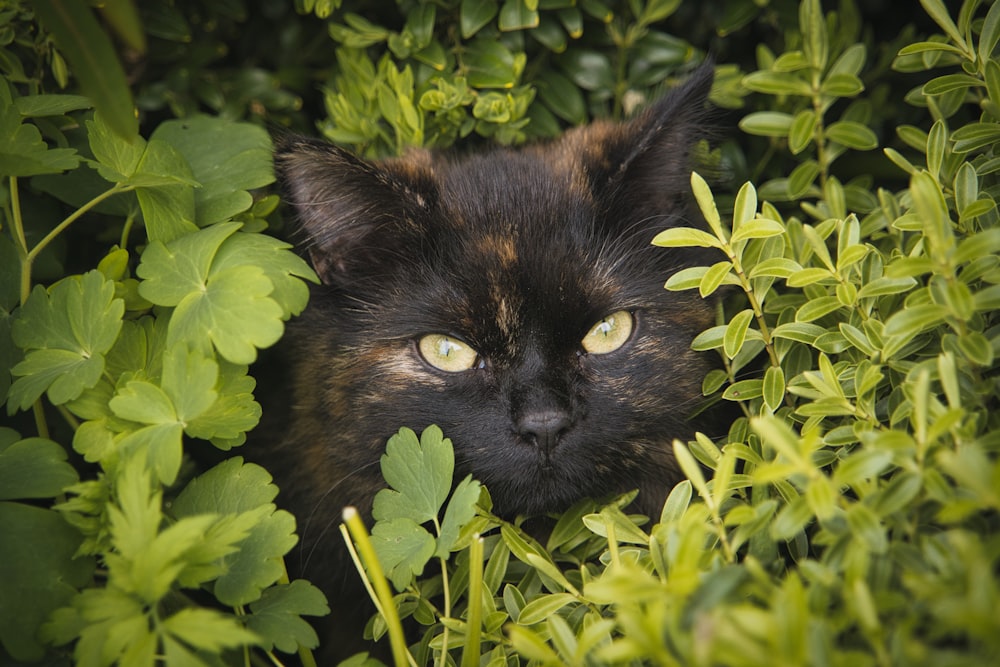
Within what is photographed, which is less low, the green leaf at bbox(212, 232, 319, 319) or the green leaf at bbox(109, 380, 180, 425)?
the green leaf at bbox(212, 232, 319, 319)

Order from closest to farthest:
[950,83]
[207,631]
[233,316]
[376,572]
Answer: [207,631]
[376,572]
[233,316]
[950,83]

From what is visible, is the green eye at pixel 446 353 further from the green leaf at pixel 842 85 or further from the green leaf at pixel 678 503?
the green leaf at pixel 842 85

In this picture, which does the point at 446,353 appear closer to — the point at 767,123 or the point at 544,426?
the point at 544,426

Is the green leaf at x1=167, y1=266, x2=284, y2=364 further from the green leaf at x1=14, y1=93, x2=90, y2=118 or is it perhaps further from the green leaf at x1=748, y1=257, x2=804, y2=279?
the green leaf at x1=748, y1=257, x2=804, y2=279

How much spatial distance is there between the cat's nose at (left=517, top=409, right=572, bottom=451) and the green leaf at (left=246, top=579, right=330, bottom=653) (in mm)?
481

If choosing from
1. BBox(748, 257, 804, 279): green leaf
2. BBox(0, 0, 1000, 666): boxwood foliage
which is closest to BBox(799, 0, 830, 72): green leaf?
BBox(0, 0, 1000, 666): boxwood foliage

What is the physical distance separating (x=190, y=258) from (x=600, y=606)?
3.22ft

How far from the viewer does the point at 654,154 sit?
1744 mm

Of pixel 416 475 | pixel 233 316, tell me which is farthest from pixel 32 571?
pixel 416 475

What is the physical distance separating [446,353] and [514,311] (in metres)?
0.18

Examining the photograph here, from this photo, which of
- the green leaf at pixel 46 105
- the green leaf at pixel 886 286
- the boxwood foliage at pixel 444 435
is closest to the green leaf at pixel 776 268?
the boxwood foliage at pixel 444 435

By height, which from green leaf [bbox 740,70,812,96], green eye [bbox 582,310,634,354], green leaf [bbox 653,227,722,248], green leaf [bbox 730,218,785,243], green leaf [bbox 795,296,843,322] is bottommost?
green eye [bbox 582,310,634,354]

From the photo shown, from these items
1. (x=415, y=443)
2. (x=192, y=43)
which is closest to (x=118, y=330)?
(x=415, y=443)

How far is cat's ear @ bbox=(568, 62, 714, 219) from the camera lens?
1698 mm
